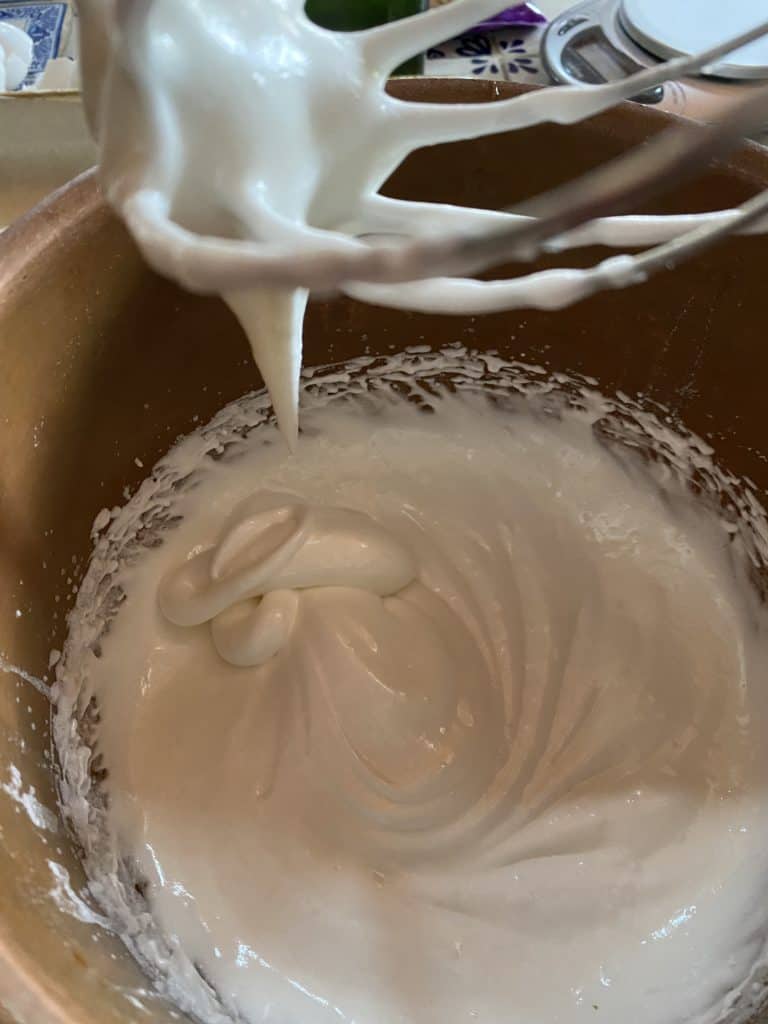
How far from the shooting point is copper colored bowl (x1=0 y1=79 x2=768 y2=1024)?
27.0 inches

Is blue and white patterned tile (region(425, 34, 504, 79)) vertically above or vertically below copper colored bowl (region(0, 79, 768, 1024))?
above

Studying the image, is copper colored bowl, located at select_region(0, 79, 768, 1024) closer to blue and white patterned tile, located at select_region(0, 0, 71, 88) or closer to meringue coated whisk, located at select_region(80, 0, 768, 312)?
meringue coated whisk, located at select_region(80, 0, 768, 312)

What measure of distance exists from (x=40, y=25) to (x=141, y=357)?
0.72m

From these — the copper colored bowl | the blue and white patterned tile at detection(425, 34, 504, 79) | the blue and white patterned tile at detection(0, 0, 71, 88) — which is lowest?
the copper colored bowl

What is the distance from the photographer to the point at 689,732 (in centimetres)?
92

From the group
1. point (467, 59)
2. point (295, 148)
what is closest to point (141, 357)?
point (295, 148)

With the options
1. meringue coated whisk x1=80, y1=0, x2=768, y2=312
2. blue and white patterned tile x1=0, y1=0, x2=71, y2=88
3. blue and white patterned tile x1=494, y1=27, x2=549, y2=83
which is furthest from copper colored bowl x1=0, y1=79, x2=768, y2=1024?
blue and white patterned tile x1=0, y1=0, x2=71, y2=88

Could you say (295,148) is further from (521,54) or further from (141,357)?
(521,54)

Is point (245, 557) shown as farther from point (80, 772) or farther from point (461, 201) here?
point (461, 201)

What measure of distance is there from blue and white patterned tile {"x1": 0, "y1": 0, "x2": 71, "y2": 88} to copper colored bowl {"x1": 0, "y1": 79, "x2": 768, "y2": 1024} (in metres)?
0.57

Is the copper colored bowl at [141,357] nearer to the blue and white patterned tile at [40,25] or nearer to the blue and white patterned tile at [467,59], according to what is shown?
the blue and white patterned tile at [467,59]

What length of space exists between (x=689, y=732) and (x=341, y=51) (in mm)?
728

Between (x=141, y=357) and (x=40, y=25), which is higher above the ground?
(x=40, y=25)

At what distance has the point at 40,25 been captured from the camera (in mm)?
1261
